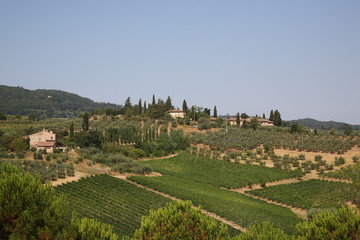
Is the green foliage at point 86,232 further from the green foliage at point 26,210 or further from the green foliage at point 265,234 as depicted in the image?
the green foliage at point 265,234

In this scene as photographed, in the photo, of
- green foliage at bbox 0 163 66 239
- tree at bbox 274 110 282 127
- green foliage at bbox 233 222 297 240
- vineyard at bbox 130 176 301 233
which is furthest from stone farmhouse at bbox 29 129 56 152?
tree at bbox 274 110 282 127

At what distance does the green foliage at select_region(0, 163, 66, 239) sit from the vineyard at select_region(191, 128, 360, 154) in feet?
223

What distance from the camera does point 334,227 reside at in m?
18.7

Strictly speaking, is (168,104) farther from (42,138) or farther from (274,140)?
(42,138)

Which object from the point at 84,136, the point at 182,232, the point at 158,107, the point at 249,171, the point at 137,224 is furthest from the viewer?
the point at 158,107

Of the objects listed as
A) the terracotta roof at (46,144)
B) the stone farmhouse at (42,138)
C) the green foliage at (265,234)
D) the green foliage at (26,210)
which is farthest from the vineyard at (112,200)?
the stone farmhouse at (42,138)

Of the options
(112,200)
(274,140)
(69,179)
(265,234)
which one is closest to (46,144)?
(69,179)

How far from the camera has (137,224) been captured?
3381 centimetres

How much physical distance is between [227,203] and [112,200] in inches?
567

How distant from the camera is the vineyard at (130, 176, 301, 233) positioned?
3912cm

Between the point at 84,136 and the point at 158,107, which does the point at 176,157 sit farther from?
the point at 158,107

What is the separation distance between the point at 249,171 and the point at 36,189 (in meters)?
52.0

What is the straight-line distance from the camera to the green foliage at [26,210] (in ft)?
57.2

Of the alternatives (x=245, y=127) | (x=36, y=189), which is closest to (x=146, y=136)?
(x=245, y=127)
